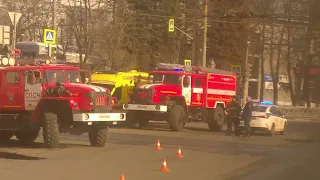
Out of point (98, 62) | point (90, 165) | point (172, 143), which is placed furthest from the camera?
point (98, 62)

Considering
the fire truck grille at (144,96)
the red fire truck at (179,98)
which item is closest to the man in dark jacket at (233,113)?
the red fire truck at (179,98)

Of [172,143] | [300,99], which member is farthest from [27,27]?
[172,143]

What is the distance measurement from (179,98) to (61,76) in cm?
1045

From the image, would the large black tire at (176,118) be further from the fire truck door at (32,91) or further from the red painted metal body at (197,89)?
the fire truck door at (32,91)

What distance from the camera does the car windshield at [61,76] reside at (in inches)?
776

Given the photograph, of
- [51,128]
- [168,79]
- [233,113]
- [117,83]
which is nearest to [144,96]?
[168,79]

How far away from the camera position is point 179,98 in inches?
1162

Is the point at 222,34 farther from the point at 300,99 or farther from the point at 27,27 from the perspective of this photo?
the point at 27,27

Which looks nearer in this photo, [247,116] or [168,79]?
[247,116]

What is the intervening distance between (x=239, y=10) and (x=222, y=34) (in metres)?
4.63

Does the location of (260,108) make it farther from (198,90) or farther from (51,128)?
(51,128)

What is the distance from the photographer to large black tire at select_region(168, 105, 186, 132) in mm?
28531

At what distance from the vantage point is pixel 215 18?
52.1 metres

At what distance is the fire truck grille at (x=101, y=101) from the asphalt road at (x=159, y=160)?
49.6 inches
